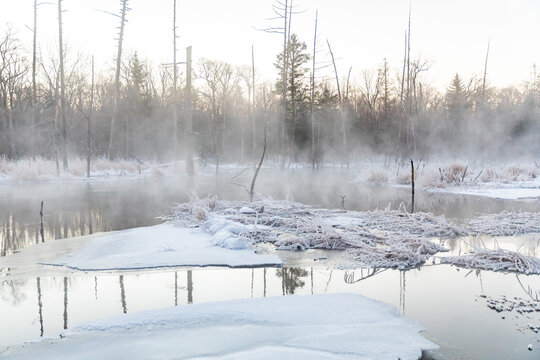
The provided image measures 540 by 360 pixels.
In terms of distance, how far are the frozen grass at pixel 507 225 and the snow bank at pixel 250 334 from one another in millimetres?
4308

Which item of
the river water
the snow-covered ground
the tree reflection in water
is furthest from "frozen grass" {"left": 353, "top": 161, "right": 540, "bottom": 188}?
the tree reflection in water

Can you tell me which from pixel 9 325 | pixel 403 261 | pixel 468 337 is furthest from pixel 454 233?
pixel 9 325

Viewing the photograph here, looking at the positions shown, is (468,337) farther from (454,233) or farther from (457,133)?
(457,133)

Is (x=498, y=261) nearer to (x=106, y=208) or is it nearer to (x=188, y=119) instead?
(x=106, y=208)

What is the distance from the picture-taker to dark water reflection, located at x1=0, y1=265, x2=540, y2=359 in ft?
9.37

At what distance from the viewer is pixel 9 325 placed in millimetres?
3033

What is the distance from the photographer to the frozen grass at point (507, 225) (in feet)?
22.0

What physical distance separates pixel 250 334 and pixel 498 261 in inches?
136

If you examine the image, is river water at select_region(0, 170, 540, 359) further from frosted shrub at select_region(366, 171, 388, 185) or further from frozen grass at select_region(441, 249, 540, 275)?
frosted shrub at select_region(366, 171, 388, 185)

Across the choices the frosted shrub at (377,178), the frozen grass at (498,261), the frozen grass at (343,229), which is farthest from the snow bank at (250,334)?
the frosted shrub at (377,178)

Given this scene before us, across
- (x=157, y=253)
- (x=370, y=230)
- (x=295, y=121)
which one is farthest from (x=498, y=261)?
(x=295, y=121)

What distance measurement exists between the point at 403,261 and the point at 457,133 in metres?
37.5

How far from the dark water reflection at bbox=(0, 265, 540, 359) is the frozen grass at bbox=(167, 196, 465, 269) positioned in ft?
1.52

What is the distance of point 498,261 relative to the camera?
188 inches
